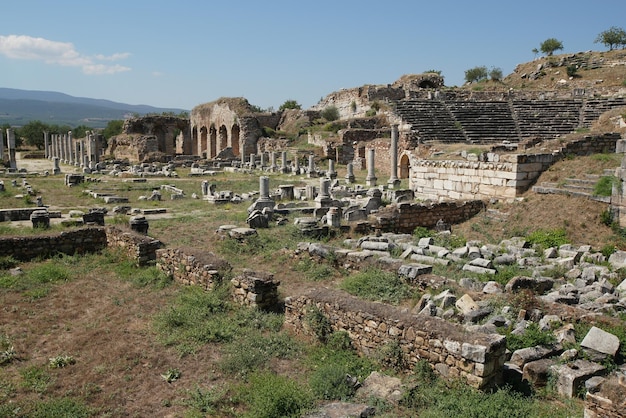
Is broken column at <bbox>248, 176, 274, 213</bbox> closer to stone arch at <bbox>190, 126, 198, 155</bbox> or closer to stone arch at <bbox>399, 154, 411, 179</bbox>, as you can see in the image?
stone arch at <bbox>399, 154, 411, 179</bbox>

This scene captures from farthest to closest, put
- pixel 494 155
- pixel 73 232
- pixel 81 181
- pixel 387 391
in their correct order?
pixel 81 181 → pixel 494 155 → pixel 73 232 → pixel 387 391

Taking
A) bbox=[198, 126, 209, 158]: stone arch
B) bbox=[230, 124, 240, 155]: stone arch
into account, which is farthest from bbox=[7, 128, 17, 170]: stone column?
bbox=[198, 126, 209, 158]: stone arch

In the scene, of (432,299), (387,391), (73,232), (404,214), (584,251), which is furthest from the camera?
(404,214)

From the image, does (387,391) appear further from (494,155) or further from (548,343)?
(494,155)

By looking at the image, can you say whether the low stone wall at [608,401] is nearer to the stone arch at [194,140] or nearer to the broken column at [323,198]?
the broken column at [323,198]

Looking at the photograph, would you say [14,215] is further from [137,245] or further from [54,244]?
[137,245]

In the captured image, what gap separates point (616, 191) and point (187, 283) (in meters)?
10.5

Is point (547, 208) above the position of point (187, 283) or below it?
above

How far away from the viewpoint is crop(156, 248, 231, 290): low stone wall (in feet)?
29.9

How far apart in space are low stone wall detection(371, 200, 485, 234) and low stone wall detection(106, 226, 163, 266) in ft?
19.9

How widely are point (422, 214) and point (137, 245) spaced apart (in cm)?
816

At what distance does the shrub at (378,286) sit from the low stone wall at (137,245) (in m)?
4.66

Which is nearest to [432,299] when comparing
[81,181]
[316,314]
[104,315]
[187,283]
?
[316,314]

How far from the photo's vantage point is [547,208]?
13383 mm
